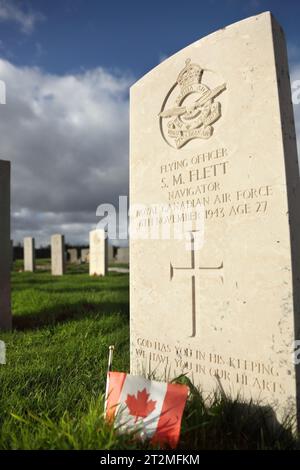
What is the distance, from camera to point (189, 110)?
8.49ft

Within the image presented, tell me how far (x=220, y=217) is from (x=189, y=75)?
1.03 meters

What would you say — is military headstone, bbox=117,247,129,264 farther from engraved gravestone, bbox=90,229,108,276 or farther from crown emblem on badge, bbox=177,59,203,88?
crown emblem on badge, bbox=177,59,203,88

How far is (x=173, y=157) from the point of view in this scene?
269 centimetres

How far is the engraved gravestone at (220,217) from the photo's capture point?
2123 mm

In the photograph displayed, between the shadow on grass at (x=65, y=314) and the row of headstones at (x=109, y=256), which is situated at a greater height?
the row of headstones at (x=109, y=256)

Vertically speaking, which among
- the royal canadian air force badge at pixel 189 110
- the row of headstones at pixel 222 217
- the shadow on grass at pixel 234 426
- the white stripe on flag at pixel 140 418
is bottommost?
the shadow on grass at pixel 234 426

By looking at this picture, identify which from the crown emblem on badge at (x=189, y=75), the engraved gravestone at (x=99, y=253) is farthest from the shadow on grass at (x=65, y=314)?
the engraved gravestone at (x=99, y=253)

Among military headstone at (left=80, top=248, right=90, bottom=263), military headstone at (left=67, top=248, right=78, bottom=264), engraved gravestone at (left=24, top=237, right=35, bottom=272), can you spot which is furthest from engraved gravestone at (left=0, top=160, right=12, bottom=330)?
military headstone at (left=67, top=248, right=78, bottom=264)

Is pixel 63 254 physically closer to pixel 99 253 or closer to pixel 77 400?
pixel 99 253

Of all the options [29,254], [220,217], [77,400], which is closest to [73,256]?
[29,254]

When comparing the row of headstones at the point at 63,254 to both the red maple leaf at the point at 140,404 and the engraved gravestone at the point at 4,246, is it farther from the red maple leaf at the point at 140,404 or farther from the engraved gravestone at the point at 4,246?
the red maple leaf at the point at 140,404

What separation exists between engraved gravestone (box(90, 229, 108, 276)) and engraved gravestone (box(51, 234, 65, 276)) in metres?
1.63

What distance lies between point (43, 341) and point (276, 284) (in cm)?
285

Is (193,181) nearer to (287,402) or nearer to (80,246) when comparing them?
(287,402)
